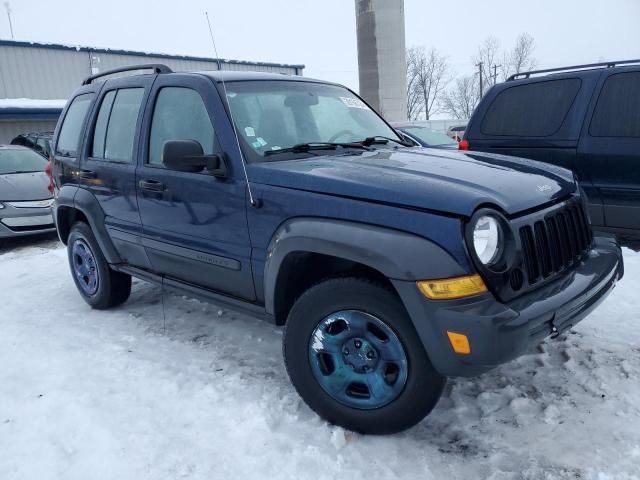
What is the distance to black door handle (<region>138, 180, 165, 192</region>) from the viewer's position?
351 centimetres

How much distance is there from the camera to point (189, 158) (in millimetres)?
2920

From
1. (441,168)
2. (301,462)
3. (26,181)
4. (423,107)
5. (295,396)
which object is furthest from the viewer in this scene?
(423,107)

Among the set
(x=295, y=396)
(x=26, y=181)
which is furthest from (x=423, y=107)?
(x=295, y=396)

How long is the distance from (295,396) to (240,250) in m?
0.91

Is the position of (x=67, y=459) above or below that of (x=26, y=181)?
below

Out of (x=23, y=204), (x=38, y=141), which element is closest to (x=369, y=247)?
(x=23, y=204)

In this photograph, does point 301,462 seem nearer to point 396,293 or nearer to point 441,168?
point 396,293

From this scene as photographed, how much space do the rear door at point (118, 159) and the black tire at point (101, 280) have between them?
0.36 metres

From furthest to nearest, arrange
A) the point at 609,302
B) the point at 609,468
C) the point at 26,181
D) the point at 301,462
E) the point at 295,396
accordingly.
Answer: the point at 26,181
the point at 609,302
the point at 295,396
the point at 301,462
the point at 609,468

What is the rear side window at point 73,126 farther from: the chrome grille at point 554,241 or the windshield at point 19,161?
the windshield at point 19,161

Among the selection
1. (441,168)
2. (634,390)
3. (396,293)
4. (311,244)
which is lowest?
(634,390)

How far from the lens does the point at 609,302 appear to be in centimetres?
416

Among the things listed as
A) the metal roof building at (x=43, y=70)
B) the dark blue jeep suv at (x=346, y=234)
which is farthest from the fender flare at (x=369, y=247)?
the metal roof building at (x=43, y=70)

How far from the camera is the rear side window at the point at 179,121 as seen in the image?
10.7 ft
